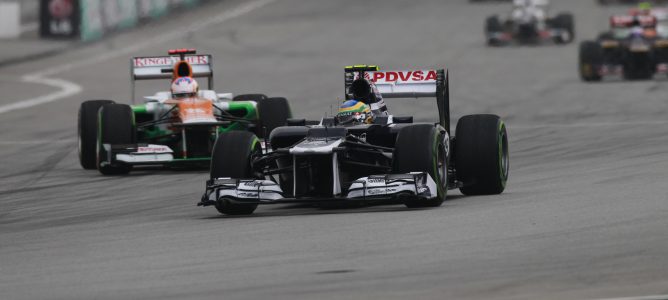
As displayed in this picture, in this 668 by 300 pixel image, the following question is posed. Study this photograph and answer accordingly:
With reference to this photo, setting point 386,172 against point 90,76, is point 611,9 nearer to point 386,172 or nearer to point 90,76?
point 90,76

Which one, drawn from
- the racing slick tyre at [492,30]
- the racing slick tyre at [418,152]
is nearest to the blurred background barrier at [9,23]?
the racing slick tyre at [492,30]

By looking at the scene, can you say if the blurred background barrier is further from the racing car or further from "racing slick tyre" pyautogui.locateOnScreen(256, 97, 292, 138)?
"racing slick tyre" pyautogui.locateOnScreen(256, 97, 292, 138)

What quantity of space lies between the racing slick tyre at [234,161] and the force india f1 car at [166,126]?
5177 millimetres

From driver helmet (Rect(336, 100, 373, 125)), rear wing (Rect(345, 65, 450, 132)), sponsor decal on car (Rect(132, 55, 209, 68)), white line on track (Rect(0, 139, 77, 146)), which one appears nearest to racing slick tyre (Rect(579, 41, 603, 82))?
white line on track (Rect(0, 139, 77, 146))

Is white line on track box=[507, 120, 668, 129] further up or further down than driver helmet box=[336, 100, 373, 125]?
further down

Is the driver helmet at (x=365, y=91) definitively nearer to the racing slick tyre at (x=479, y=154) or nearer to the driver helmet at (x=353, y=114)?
the driver helmet at (x=353, y=114)

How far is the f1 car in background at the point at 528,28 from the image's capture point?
4856cm

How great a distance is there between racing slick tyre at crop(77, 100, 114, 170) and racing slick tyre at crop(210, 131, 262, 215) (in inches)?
256

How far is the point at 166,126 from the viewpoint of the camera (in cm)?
2183

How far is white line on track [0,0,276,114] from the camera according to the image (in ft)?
118

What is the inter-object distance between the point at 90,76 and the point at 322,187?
28.2m

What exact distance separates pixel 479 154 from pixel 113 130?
21.1ft

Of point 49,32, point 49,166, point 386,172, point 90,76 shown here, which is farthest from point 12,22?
point 386,172

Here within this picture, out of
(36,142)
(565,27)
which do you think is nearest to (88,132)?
(36,142)
